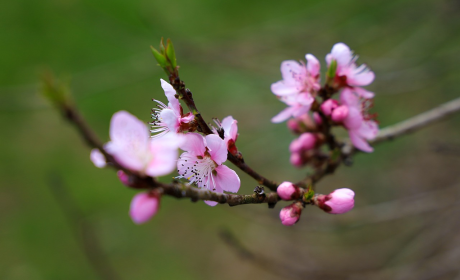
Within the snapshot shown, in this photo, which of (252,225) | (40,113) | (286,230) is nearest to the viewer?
(286,230)

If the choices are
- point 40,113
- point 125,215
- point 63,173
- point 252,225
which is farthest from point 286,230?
point 40,113

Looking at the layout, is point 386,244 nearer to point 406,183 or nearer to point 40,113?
point 406,183

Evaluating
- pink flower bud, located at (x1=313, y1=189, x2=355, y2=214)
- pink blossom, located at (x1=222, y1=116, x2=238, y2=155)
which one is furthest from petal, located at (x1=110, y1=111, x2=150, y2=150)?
pink flower bud, located at (x1=313, y1=189, x2=355, y2=214)

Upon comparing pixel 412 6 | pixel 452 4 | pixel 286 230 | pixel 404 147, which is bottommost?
pixel 286 230

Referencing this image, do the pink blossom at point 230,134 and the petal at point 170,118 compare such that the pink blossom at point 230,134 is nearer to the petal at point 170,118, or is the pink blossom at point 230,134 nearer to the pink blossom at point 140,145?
the petal at point 170,118

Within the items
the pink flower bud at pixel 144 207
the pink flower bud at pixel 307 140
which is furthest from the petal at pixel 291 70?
the pink flower bud at pixel 144 207

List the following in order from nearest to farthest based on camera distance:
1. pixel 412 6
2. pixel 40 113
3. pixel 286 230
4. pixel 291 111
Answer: pixel 291 111 < pixel 412 6 < pixel 286 230 < pixel 40 113

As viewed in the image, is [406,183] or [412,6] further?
[406,183]
